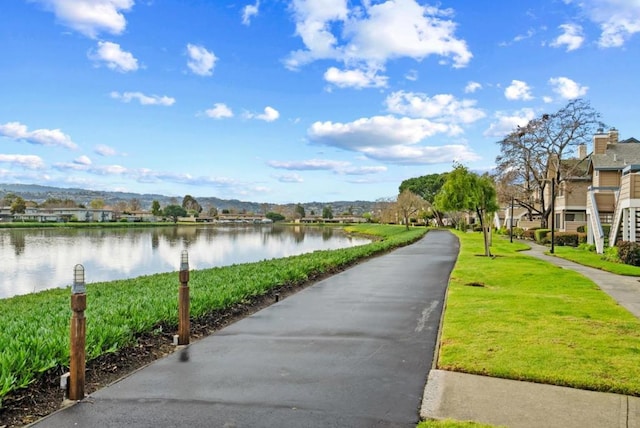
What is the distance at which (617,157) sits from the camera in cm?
3228

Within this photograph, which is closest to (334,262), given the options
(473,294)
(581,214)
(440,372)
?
(473,294)

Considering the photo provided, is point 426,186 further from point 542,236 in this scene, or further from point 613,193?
point 613,193

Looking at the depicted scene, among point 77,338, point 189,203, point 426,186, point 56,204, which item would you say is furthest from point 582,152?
point 56,204

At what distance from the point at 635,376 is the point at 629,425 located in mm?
1345

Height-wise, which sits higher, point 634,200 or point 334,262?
point 634,200

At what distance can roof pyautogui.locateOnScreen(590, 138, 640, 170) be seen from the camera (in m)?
31.3

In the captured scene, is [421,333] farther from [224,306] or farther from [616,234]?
[616,234]

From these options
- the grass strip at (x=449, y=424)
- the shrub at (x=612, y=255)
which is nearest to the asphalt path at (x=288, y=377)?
the grass strip at (x=449, y=424)

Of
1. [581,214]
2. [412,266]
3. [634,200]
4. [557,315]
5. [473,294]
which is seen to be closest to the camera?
[557,315]

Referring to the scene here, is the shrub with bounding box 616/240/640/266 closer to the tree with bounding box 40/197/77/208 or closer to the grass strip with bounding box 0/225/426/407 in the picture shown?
the grass strip with bounding box 0/225/426/407

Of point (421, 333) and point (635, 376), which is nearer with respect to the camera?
point (635, 376)

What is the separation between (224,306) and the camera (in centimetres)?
888

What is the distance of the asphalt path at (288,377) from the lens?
14.2ft

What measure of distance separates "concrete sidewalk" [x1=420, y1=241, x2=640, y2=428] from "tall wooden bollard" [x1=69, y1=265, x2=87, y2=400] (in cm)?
323
